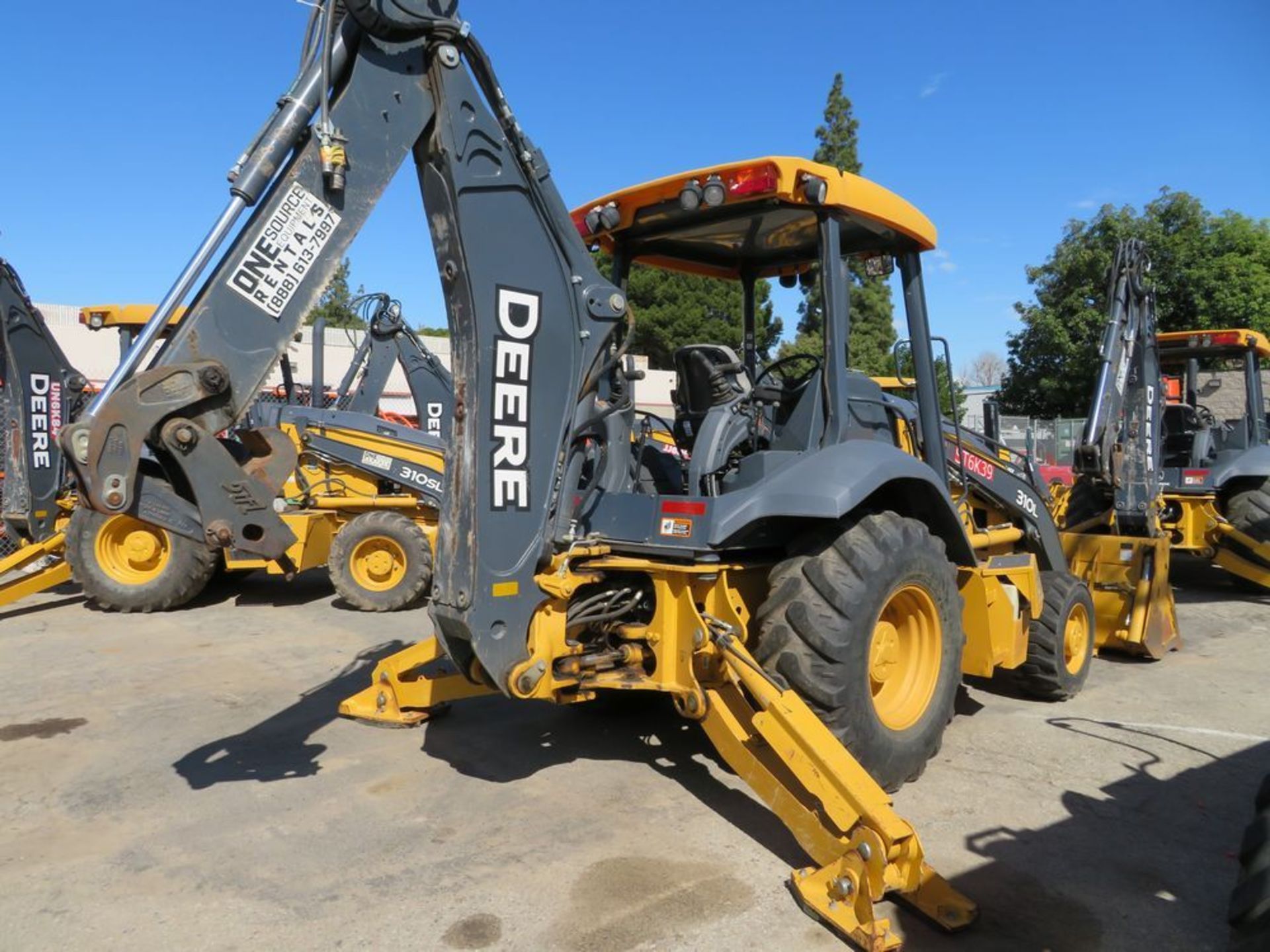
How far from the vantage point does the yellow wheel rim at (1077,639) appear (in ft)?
18.8

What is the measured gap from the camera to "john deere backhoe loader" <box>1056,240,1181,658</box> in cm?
655

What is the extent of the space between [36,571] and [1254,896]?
967 cm

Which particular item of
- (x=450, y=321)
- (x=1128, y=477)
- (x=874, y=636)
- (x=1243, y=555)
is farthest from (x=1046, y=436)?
(x=450, y=321)

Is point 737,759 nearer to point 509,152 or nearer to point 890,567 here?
point 890,567

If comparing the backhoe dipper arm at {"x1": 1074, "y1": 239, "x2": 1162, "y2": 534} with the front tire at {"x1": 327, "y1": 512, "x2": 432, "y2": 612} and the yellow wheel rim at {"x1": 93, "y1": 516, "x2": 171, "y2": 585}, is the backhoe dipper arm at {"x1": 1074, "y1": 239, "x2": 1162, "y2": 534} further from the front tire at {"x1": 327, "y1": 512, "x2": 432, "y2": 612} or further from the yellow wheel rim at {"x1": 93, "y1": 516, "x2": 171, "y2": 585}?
the yellow wheel rim at {"x1": 93, "y1": 516, "x2": 171, "y2": 585}

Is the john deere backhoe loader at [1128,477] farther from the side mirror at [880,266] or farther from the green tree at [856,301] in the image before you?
the green tree at [856,301]

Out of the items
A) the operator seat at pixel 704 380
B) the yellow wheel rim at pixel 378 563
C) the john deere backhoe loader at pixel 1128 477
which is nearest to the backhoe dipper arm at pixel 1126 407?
the john deere backhoe loader at pixel 1128 477

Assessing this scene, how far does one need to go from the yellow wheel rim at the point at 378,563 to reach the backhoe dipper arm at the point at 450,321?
5.10m

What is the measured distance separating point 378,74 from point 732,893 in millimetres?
3073

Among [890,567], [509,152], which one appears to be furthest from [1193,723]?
[509,152]

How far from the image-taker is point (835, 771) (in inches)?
124

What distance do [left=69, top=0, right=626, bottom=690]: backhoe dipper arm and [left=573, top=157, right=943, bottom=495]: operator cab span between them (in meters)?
0.75

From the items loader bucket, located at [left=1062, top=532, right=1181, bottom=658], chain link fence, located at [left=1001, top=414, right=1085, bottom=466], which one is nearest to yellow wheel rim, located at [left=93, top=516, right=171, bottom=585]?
loader bucket, located at [left=1062, top=532, right=1181, bottom=658]

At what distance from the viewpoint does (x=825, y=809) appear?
3160 millimetres
